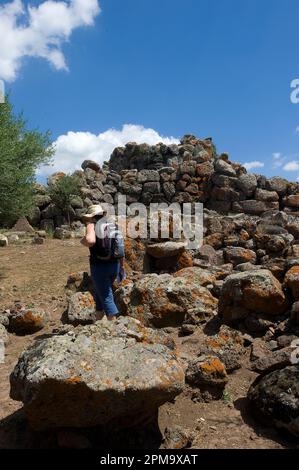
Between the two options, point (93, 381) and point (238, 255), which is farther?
point (238, 255)

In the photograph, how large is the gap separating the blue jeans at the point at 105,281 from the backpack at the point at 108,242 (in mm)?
151

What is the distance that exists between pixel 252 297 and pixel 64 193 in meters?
15.1

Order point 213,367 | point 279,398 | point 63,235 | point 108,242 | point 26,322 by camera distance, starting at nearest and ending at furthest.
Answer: point 279,398 → point 213,367 → point 108,242 → point 26,322 → point 63,235

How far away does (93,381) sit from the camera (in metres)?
3.80

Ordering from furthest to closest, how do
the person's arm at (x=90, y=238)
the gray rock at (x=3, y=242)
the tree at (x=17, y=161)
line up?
the gray rock at (x=3, y=242)
the tree at (x=17, y=161)
the person's arm at (x=90, y=238)

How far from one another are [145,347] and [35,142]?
11.8m

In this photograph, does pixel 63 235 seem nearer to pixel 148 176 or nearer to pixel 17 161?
pixel 17 161

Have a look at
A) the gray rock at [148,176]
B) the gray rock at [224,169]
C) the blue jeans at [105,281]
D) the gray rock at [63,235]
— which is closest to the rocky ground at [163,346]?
the blue jeans at [105,281]

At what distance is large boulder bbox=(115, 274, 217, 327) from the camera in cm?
727

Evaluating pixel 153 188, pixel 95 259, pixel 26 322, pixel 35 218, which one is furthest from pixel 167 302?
pixel 153 188

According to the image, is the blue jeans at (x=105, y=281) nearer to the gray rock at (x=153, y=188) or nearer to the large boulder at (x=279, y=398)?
the large boulder at (x=279, y=398)

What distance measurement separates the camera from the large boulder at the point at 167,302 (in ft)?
23.8

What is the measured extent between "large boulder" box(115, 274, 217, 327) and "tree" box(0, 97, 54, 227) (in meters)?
6.85

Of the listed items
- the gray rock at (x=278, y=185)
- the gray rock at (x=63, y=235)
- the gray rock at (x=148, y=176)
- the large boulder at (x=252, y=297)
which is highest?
the gray rock at (x=148, y=176)
